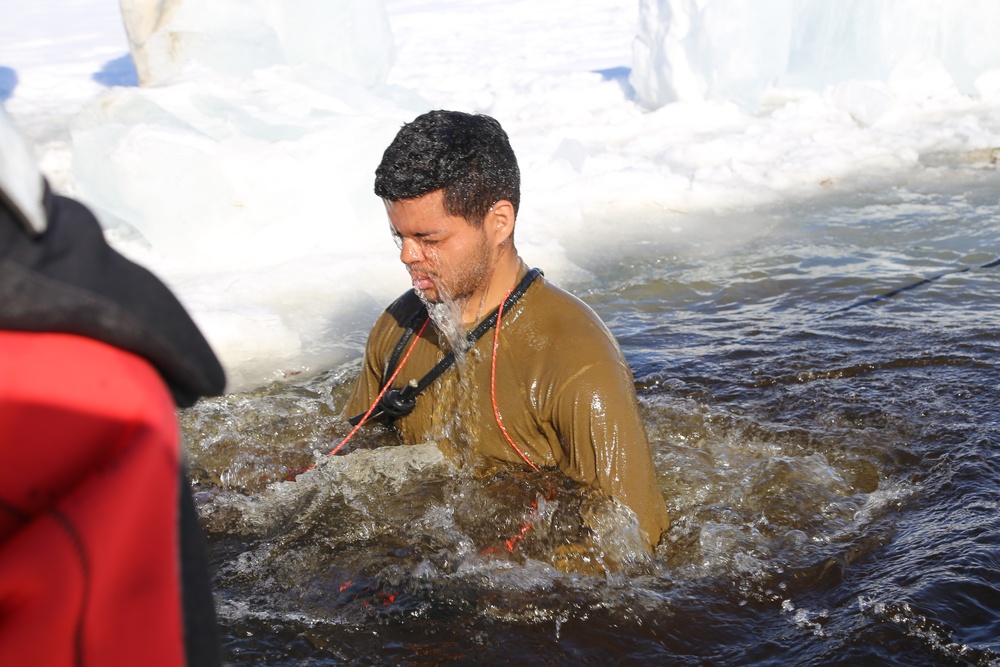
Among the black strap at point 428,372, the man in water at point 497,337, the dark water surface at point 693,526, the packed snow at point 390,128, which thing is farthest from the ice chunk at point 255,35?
the man in water at point 497,337

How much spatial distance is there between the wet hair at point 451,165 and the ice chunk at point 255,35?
279 inches

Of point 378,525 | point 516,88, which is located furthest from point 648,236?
point 516,88

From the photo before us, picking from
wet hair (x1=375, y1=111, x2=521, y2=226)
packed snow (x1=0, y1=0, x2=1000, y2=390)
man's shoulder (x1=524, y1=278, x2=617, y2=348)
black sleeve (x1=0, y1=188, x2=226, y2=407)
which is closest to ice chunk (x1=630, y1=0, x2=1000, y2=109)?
packed snow (x1=0, y1=0, x2=1000, y2=390)

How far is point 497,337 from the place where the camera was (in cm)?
299

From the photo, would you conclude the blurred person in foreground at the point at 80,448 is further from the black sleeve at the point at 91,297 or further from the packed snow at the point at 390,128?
the packed snow at the point at 390,128

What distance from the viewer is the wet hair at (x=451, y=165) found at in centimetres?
291

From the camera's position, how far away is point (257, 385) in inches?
203

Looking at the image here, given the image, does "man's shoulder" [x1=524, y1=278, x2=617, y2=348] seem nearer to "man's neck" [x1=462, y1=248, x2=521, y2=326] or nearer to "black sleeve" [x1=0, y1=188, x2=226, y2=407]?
"man's neck" [x1=462, y1=248, x2=521, y2=326]

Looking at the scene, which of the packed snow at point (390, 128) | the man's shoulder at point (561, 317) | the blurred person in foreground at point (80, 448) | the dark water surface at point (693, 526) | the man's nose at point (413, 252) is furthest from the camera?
the packed snow at point (390, 128)

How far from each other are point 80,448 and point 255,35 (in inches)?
386

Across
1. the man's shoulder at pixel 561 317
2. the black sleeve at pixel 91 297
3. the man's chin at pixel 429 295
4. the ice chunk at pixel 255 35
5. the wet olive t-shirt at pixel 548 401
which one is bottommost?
the wet olive t-shirt at pixel 548 401

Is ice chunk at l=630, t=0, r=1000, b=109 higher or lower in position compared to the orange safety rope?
higher

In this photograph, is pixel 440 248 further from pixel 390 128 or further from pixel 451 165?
pixel 390 128

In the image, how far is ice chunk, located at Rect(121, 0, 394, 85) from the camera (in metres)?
9.92
